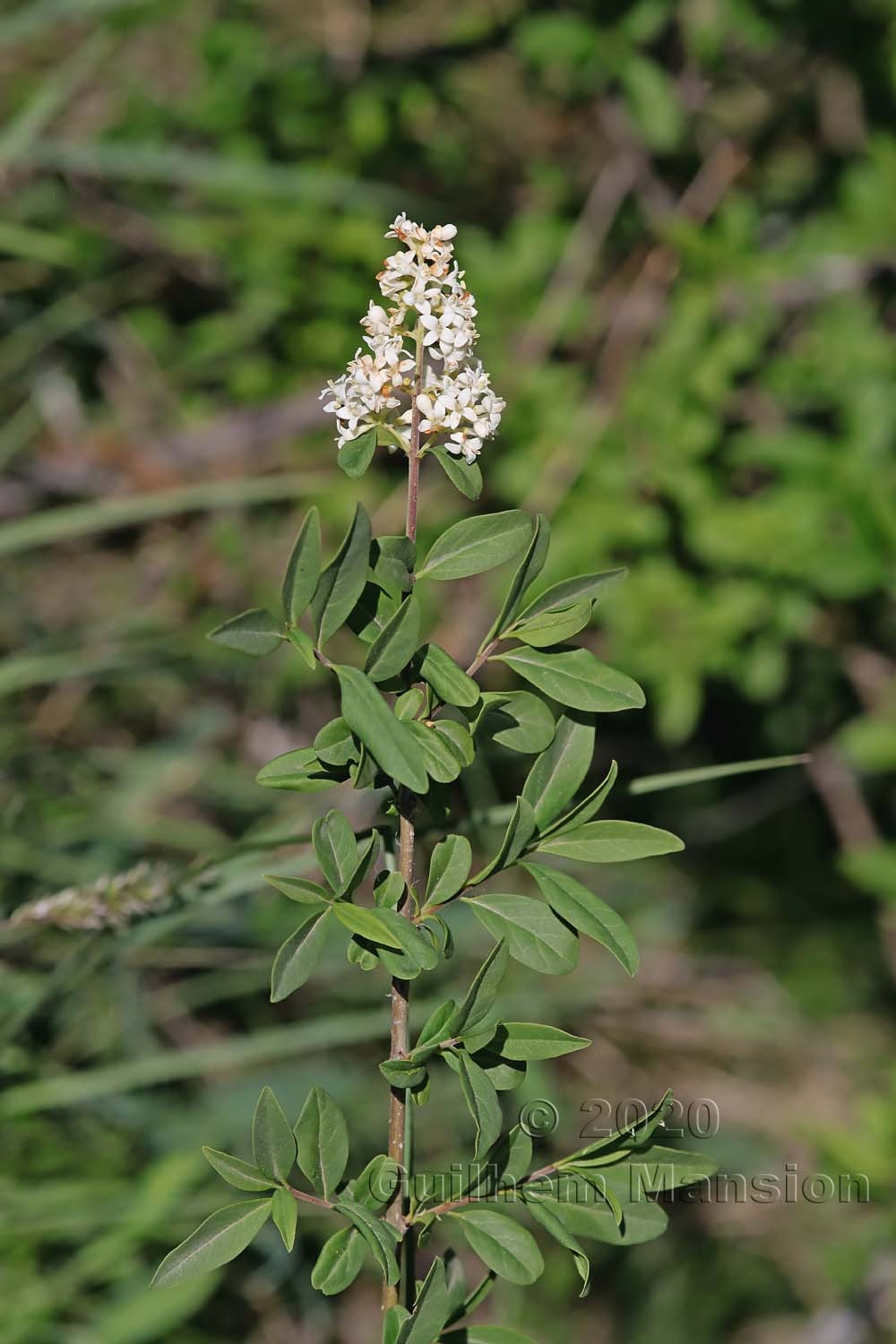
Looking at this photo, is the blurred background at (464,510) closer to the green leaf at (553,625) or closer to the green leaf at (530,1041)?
the green leaf at (530,1041)

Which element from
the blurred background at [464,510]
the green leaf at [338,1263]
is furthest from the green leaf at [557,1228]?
the blurred background at [464,510]

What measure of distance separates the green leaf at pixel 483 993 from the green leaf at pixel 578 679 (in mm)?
158

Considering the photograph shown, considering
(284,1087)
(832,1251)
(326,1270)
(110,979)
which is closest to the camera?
(326,1270)

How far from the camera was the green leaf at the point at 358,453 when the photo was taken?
677mm

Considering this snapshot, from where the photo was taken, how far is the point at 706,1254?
219 cm

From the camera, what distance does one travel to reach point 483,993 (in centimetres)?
70

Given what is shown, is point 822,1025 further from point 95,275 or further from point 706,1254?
point 95,275

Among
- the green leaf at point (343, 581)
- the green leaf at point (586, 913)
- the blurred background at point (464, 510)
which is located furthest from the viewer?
the blurred background at point (464, 510)

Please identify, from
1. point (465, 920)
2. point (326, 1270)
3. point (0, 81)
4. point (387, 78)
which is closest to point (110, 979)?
Answer: point (465, 920)

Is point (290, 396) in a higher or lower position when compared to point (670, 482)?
A: lower

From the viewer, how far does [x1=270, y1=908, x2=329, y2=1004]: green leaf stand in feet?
2.23

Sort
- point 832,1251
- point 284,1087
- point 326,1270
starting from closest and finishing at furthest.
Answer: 1. point 326,1270
2. point 284,1087
3. point 832,1251

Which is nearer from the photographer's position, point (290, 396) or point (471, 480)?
point (471, 480)

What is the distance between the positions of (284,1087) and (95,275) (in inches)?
61.1
